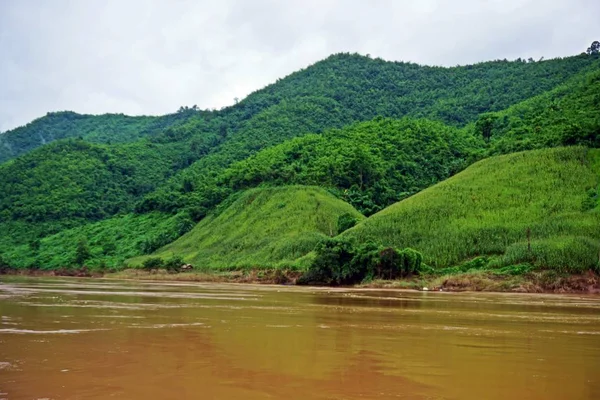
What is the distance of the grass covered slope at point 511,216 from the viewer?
57.3m

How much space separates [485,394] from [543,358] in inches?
203

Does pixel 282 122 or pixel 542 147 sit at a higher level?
pixel 282 122

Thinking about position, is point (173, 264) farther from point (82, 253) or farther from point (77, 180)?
point (77, 180)

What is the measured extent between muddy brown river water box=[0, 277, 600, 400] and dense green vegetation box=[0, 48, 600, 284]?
1541 inches

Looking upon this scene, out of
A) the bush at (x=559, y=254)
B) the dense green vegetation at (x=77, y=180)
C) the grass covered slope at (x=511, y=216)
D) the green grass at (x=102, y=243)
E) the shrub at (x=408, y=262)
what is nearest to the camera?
the bush at (x=559, y=254)

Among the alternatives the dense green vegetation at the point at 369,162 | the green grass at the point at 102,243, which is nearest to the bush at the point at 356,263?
the dense green vegetation at the point at 369,162

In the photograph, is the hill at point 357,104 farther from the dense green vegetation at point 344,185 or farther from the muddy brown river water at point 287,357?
the muddy brown river water at point 287,357


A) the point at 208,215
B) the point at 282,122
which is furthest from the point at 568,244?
the point at 282,122

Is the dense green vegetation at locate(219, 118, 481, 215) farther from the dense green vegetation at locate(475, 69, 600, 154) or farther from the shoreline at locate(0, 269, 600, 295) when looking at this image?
the shoreline at locate(0, 269, 600, 295)

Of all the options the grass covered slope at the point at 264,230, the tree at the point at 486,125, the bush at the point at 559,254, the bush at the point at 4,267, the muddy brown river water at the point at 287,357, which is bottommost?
the muddy brown river water at the point at 287,357

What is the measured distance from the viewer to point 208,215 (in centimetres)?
11656

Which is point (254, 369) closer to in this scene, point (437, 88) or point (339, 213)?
point (339, 213)

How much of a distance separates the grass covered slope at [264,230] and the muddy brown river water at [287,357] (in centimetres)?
5039

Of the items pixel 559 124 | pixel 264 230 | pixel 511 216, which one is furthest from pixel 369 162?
pixel 511 216
